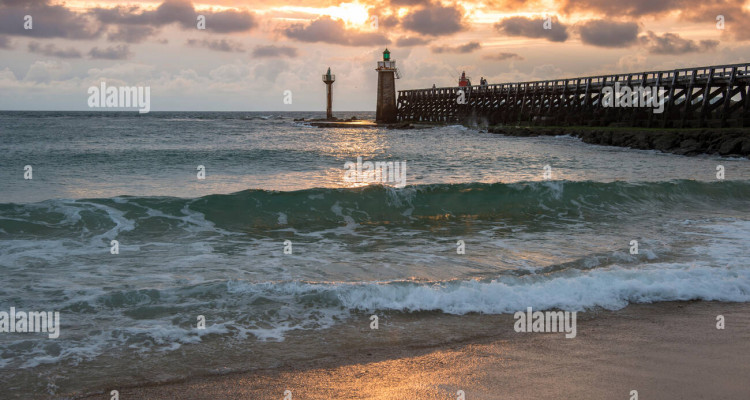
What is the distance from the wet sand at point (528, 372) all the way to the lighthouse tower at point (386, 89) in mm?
61128

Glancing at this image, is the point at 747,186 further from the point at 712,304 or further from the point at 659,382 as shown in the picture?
the point at 659,382

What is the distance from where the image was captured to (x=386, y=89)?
65562 millimetres

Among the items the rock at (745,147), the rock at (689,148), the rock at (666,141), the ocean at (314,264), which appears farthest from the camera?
the rock at (666,141)

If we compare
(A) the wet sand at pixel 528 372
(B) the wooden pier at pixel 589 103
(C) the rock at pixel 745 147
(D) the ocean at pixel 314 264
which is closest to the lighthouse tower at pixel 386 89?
(B) the wooden pier at pixel 589 103

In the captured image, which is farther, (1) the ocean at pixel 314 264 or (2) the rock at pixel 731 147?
(2) the rock at pixel 731 147

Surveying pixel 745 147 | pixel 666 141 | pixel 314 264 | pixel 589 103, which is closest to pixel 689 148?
pixel 666 141

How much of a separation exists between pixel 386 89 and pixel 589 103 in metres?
27.2

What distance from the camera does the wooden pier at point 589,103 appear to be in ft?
98.0

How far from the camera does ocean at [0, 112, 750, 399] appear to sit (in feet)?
16.7

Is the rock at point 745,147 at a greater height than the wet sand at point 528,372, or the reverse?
the rock at point 745,147

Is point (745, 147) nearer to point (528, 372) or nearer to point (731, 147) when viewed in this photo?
point (731, 147)

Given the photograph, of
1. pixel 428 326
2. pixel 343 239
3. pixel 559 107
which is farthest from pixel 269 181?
pixel 559 107

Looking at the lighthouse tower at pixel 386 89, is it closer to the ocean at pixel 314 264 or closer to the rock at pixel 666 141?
the rock at pixel 666 141

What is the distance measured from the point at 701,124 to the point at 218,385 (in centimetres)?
3250
